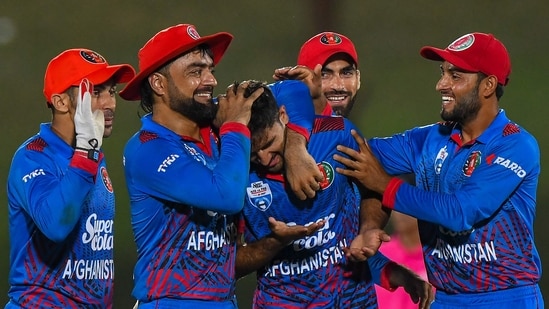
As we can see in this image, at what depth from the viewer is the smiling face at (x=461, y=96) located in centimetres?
390

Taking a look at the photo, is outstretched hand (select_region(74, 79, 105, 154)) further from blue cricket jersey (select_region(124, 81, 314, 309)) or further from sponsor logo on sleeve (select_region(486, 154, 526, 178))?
sponsor logo on sleeve (select_region(486, 154, 526, 178))

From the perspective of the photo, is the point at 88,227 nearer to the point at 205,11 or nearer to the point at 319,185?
the point at 319,185

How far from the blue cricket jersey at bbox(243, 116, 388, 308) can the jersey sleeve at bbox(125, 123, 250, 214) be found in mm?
349

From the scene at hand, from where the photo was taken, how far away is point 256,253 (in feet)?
12.2

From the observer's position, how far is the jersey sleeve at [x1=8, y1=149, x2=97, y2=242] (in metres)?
3.41

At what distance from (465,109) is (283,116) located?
771 millimetres

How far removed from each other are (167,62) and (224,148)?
19.3 inches

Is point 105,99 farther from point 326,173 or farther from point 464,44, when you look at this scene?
point 464,44

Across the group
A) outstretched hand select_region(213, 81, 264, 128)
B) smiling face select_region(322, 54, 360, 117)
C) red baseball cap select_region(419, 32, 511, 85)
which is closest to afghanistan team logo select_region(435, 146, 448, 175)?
red baseball cap select_region(419, 32, 511, 85)

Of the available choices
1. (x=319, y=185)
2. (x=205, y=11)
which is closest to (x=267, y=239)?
(x=319, y=185)

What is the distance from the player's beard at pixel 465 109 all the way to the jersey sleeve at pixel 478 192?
0.17 meters

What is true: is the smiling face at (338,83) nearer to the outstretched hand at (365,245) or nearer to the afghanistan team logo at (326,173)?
the afghanistan team logo at (326,173)

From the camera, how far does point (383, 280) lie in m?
4.05

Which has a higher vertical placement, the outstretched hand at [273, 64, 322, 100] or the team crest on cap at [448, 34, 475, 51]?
the team crest on cap at [448, 34, 475, 51]
